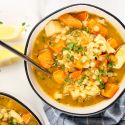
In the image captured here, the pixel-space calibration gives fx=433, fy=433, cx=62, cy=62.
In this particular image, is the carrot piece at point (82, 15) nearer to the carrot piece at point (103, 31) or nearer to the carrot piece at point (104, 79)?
the carrot piece at point (103, 31)

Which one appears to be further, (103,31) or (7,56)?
(7,56)

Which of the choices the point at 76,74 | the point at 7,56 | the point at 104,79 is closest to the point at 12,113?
the point at 7,56

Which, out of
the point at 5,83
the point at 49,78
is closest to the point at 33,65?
the point at 49,78

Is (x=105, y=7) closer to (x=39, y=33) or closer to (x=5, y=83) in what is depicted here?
(x=39, y=33)

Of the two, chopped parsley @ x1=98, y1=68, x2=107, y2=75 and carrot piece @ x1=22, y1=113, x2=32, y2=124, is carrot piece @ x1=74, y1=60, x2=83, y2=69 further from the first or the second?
carrot piece @ x1=22, y1=113, x2=32, y2=124

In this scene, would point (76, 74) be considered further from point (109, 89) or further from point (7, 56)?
point (7, 56)

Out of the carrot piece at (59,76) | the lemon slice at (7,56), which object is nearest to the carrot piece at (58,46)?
the carrot piece at (59,76)
